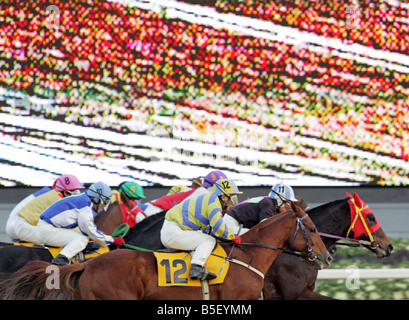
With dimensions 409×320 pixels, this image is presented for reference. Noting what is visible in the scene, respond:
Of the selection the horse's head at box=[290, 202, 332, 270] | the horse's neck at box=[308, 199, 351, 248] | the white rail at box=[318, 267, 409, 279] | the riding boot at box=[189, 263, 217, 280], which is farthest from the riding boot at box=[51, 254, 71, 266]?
the white rail at box=[318, 267, 409, 279]

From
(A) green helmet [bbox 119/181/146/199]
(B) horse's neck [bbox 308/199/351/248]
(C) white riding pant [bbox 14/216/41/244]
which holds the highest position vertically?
(B) horse's neck [bbox 308/199/351/248]

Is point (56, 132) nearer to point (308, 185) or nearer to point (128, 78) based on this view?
point (128, 78)

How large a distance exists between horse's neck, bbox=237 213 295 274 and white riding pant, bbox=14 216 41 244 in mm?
2455

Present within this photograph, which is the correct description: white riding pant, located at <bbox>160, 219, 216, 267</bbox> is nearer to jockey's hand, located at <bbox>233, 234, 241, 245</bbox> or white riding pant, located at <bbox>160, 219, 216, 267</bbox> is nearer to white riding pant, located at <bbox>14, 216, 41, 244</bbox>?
jockey's hand, located at <bbox>233, 234, 241, 245</bbox>

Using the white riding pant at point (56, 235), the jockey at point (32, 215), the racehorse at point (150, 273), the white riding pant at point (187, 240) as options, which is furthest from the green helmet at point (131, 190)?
the racehorse at point (150, 273)

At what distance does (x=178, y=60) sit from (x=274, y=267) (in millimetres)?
6110

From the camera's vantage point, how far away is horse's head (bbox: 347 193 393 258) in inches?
282

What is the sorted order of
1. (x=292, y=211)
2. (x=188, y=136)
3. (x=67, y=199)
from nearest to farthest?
(x=292, y=211)
(x=67, y=199)
(x=188, y=136)

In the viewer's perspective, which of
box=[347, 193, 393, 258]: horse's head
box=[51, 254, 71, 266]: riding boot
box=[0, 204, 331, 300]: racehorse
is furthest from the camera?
box=[347, 193, 393, 258]: horse's head

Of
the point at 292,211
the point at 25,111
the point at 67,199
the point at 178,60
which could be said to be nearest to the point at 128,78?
the point at 178,60

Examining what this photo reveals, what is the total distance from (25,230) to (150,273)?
7.90 ft

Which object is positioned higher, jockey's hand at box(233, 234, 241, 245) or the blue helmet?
jockey's hand at box(233, 234, 241, 245)

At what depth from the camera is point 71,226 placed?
6.91 metres

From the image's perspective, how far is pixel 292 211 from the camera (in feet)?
20.1
